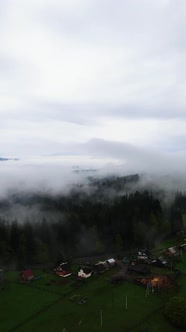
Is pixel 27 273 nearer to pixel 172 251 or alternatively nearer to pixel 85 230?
pixel 85 230

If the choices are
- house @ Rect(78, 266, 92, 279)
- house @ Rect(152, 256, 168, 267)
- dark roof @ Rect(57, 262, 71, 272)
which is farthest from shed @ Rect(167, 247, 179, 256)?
dark roof @ Rect(57, 262, 71, 272)

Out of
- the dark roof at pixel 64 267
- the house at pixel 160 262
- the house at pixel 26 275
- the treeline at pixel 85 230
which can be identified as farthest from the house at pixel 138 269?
the house at pixel 26 275

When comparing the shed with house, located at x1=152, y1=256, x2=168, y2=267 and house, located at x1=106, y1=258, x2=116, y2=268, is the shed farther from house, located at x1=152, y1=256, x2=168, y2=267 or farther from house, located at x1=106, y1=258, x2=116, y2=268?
house, located at x1=106, y1=258, x2=116, y2=268

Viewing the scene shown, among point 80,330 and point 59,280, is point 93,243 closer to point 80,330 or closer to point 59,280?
point 59,280

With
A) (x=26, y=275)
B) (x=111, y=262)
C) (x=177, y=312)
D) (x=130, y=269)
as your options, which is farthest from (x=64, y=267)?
(x=177, y=312)

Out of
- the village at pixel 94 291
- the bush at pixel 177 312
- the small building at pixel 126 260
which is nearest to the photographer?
the bush at pixel 177 312

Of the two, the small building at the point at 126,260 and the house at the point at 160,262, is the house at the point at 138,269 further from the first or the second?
the small building at the point at 126,260

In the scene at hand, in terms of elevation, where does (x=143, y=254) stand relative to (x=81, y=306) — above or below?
above
